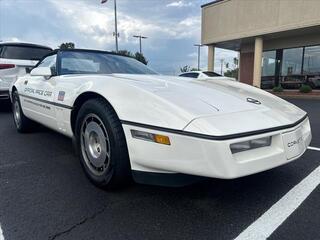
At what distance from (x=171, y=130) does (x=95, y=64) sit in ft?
6.82

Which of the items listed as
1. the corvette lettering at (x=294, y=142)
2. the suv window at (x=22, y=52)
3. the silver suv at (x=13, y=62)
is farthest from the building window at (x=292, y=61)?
the corvette lettering at (x=294, y=142)

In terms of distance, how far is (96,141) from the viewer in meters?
2.78

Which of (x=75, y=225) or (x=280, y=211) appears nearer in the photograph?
(x=75, y=225)

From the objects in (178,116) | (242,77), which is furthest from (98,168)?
(242,77)

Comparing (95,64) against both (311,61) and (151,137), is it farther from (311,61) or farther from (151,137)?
(311,61)

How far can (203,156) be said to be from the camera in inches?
78.0

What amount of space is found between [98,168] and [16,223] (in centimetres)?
79

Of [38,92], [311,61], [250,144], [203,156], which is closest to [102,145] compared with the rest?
[203,156]

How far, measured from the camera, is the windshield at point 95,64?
12.0ft

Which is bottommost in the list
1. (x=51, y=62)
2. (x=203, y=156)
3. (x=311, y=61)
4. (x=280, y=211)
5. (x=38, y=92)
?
(x=280, y=211)

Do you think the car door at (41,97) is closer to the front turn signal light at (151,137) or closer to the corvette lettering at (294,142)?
the front turn signal light at (151,137)

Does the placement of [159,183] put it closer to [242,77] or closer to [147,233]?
[147,233]

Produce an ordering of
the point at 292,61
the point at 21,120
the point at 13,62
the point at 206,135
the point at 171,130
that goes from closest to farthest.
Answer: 1. the point at 206,135
2. the point at 171,130
3. the point at 21,120
4. the point at 13,62
5. the point at 292,61

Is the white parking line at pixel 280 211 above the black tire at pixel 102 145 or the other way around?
the other way around
